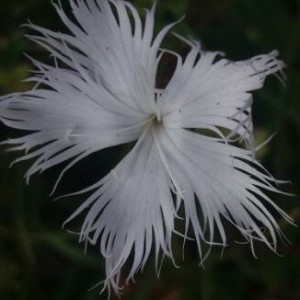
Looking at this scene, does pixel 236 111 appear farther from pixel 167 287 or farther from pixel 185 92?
pixel 167 287

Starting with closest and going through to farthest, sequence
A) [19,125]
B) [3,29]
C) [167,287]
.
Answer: [19,125] → [3,29] → [167,287]

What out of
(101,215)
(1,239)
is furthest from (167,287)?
(101,215)

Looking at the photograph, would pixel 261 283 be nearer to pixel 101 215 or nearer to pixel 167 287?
pixel 167 287

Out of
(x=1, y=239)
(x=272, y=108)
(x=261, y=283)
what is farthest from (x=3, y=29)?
(x=261, y=283)

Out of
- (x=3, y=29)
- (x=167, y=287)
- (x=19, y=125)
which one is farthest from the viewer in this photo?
(x=167, y=287)

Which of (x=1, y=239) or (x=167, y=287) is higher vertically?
(x=1, y=239)

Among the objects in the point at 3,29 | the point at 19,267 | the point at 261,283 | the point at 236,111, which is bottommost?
the point at 261,283

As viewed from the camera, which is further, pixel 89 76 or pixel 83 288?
pixel 83 288
